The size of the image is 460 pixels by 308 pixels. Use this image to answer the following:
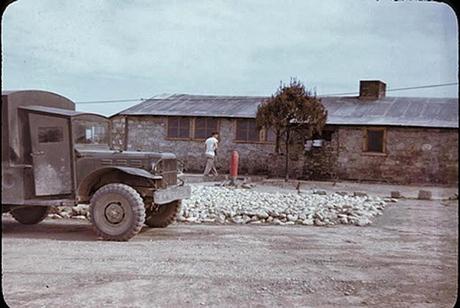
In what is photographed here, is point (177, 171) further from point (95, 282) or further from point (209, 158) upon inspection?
point (95, 282)

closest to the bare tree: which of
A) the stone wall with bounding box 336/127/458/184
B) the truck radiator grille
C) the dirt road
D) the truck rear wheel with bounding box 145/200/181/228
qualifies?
the stone wall with bounding box 336/127/458/184

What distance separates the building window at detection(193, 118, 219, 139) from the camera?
3.91m

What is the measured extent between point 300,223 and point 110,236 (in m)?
2.08

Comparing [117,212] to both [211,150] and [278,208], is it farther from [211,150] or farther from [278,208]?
[278,208]

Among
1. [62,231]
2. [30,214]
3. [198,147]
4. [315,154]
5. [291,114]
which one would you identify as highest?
[291,114]

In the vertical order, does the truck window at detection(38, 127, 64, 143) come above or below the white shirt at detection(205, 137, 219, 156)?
above

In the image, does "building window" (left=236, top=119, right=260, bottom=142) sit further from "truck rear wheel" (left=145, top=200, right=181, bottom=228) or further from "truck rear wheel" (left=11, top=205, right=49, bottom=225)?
"truck rear wheel" (left=11, top=205, right=49, bottom=225)

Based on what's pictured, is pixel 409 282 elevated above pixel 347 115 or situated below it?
below

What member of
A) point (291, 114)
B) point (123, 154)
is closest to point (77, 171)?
point (123, 154)

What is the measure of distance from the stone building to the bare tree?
98 millimetres

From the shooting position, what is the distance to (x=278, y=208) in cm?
582

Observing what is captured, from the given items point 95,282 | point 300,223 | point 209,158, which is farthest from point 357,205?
point 95,282

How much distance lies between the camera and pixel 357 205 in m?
5.73

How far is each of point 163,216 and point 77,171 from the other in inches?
44.3
